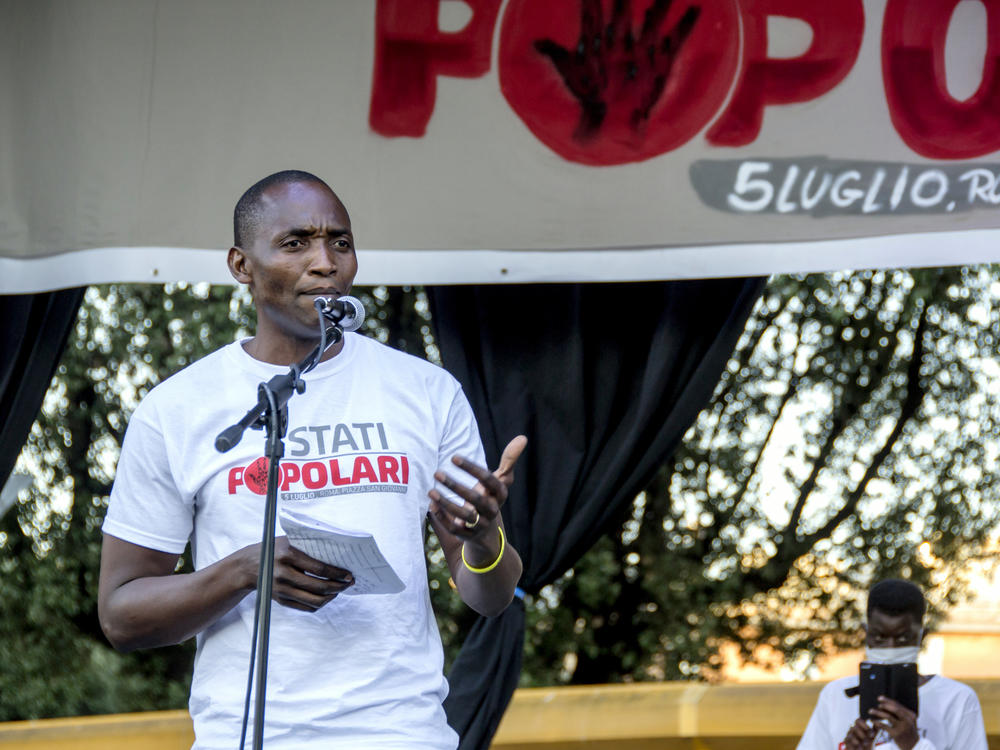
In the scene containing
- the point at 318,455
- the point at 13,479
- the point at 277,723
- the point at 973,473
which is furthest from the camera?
the point at 973,473

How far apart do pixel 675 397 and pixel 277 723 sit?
2.60 m

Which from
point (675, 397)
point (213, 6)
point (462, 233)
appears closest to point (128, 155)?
point (213, 6)

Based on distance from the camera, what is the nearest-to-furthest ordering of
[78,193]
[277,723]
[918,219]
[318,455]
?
[277,723]
[318,455]
[918,219]
[78,193]

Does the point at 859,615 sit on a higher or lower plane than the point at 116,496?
lower

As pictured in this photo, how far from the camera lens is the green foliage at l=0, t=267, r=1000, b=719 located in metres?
7.07

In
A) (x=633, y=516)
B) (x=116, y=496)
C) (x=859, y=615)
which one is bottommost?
(x=859, y=615)

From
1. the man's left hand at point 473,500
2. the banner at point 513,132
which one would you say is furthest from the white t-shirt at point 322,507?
the banner at point 513,132

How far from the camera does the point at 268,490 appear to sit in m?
1.82

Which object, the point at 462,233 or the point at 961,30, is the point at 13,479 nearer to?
the point at 462,233

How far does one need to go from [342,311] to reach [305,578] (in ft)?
1.40

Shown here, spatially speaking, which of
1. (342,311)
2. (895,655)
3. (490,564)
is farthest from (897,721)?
(342,311)

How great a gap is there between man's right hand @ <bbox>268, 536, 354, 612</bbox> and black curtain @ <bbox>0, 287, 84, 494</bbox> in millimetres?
2778

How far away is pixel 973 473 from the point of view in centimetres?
728

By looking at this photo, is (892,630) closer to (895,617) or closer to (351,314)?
(895,617)
